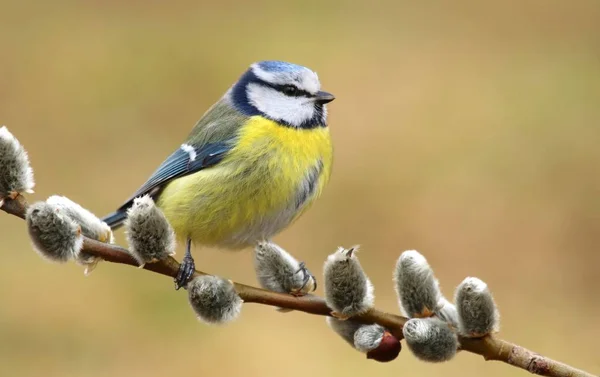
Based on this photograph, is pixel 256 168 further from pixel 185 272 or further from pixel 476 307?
pixel 476 307

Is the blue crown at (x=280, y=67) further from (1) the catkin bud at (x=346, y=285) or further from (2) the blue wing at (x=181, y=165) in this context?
(1) the catkin bud at (x=346, y=285)

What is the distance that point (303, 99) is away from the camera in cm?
178

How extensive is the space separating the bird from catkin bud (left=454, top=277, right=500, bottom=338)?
2.42 ft

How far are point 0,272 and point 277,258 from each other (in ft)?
8.37

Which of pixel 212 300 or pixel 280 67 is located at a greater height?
pixel 280 67

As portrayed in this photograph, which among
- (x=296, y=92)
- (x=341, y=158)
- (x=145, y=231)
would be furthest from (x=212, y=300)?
(x=341, y=158)

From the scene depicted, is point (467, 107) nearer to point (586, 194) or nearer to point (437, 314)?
point (586, 194)

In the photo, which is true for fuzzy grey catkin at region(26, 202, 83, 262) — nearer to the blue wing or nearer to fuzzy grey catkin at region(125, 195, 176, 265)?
fuzzy grey catkin at region(125, 195, 176, 265)

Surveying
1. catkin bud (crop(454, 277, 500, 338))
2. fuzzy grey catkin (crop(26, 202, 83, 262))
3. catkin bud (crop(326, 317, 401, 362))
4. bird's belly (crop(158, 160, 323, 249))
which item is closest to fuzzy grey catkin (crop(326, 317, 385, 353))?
catkin bud (crop(326, 317, 401, 362))

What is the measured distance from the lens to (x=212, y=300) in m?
1.04

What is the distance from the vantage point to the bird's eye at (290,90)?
1.77m

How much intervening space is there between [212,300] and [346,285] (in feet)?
0.51

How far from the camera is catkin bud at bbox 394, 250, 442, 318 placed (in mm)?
1058

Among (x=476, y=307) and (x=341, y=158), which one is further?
(x=341, y=158)
